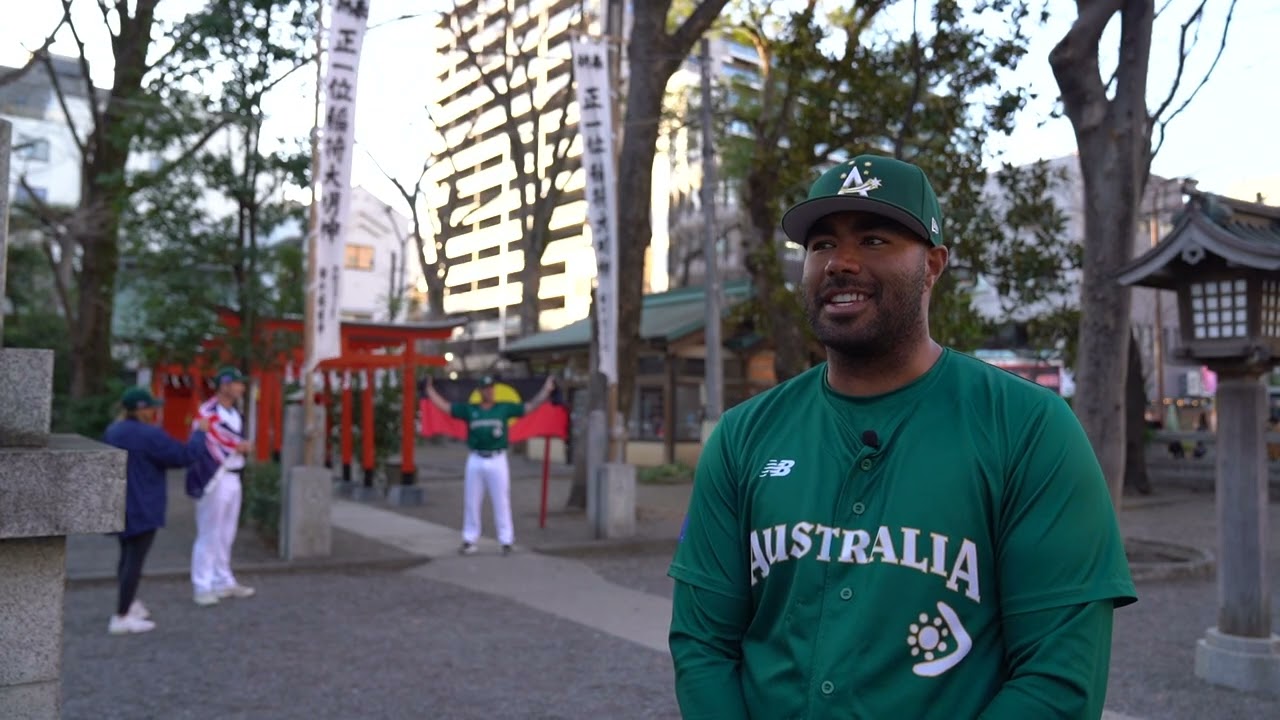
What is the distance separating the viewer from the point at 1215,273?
7637mm

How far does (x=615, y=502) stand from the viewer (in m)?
14.0

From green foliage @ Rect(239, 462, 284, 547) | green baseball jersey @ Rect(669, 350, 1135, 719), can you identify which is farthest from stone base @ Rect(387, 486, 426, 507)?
green baseball jersey @ Rect(669, 350, 1135, 719)

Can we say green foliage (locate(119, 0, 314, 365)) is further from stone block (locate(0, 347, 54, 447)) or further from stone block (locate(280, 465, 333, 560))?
stone block (locate(0, 347, 54, 447))

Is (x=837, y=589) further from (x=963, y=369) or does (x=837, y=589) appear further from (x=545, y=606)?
(x=545, y=606)

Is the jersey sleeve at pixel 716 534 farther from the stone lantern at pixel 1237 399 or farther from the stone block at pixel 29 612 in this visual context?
the stone lantern at pixel 1237 399

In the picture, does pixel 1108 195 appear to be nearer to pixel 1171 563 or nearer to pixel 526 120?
pixel 1171 563

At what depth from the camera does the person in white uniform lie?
29.9 feet

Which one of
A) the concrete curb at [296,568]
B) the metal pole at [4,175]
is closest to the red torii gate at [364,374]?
the concrete curb at [296,568]

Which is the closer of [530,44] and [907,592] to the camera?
[907,592]

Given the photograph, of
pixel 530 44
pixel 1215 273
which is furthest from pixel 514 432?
pixel 530 44

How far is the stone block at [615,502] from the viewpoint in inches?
547

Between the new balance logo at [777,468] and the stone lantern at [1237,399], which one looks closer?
the new balance logo at [777,468]

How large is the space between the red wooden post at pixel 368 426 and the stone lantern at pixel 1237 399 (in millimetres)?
14763

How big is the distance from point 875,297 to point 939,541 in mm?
471
